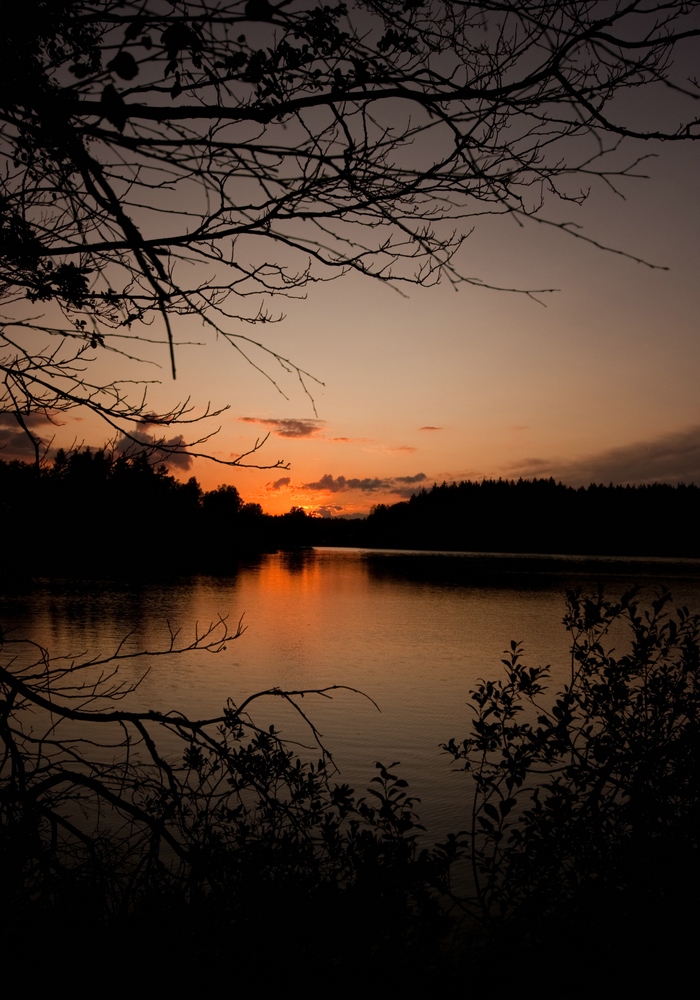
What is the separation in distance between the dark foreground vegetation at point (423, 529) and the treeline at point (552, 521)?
0.21 m

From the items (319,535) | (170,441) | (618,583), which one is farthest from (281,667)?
(319,535)

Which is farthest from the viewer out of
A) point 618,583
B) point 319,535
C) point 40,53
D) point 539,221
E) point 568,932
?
point 319,535

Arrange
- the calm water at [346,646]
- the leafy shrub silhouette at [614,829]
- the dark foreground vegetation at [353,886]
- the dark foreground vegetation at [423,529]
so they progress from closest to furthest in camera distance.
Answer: the dark foreground vegetation at [353,886]
the leafy shrub silhouette at [614,829]
the calm water at [346,646]
the dark foreground vegetation at [423,529]

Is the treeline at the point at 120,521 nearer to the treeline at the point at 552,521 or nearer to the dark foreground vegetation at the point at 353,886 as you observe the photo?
the dark foreground vegetation at the point at 353,886

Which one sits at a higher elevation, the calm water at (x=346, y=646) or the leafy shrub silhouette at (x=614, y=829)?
the leafy shrub silhouette at (x=614, y=829)

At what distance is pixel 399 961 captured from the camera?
13.8ft

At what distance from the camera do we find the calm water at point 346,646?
12.0 metres

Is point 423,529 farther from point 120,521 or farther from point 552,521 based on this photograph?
point 120,521

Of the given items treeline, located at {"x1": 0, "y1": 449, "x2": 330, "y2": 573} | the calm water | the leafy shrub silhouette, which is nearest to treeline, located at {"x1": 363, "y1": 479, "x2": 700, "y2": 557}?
treeline, located at {"x1": 0, "y1": 449, "x2": 330, "y2": 573}

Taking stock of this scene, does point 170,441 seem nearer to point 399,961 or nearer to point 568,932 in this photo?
point 399,961

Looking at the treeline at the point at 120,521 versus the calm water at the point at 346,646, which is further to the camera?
the calm water at the point at 346,646

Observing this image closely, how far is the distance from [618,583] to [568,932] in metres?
46.4

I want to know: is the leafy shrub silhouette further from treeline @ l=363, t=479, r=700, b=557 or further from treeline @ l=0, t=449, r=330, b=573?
treeline @ l=363, t=479, r=700, b=557

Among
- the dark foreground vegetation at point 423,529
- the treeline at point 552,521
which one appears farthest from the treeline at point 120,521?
the treeline at point 552,521
